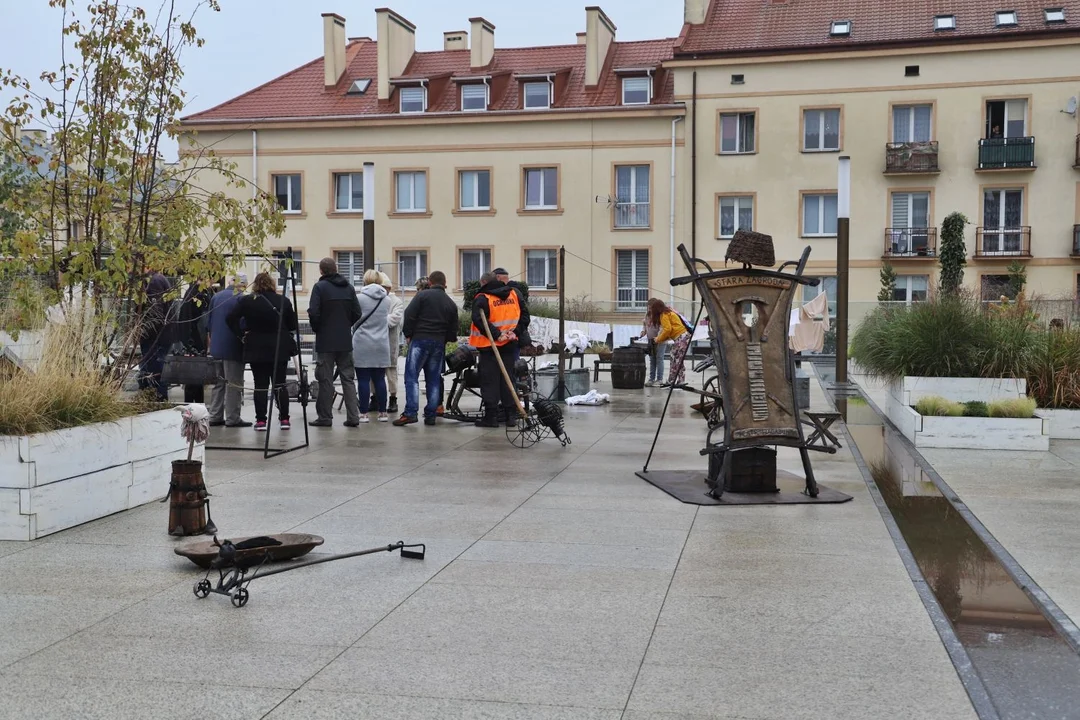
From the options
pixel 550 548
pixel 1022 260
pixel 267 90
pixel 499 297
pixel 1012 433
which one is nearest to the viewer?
pixel 550 548

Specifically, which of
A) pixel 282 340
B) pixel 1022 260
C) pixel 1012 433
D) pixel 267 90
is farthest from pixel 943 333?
pixel 267 90

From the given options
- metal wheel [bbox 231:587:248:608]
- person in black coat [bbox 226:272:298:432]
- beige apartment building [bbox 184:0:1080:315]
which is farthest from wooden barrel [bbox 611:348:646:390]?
beige apartment building [bbox 184:0:1080:315]

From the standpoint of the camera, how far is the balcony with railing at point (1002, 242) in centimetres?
3822

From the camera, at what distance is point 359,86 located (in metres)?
45.3

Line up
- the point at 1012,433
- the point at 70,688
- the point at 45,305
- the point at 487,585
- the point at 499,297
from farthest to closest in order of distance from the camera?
the point at 499,297
the point at 1012,433
the point at 45,305
the point at 487,585
the point at 70,688

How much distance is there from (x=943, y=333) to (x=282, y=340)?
7.03m

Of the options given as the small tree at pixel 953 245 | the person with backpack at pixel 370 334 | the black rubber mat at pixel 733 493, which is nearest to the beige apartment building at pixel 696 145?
the small tree at pixel 953 245

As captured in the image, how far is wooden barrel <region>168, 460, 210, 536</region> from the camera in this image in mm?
6895

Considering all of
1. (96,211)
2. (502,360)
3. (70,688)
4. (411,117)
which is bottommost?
(70,688)

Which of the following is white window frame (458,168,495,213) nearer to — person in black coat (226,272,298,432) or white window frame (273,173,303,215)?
white window frame (273,173,303,215)

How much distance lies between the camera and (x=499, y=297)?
483 inches

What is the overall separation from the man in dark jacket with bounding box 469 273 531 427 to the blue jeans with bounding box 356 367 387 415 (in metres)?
1.49

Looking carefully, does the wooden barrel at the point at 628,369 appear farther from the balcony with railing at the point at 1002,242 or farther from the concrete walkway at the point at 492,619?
the balcony with railing at the point at 1002,242

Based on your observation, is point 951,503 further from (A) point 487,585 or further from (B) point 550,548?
(A) point 487,585
